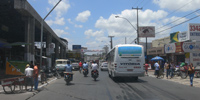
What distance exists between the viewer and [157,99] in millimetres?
9047

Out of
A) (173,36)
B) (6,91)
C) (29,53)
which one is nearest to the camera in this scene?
(6,91)

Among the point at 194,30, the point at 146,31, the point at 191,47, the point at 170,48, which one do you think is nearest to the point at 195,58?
the point at 191,47

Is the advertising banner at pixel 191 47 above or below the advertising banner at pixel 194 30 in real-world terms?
below

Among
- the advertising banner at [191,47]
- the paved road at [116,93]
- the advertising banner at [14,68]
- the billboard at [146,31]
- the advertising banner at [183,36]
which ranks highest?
the billboard at [146,31]

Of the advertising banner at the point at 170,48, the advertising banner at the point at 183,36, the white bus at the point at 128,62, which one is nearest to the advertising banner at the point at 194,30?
the advertising banner at the point at 183,36

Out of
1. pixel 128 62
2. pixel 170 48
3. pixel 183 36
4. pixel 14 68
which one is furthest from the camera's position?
pixel 183 36

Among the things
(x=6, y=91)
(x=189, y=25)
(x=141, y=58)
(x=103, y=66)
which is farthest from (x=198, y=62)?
(x=6, y=91)

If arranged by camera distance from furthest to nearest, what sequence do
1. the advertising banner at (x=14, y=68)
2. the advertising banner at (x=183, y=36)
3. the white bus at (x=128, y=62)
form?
the advertising banner at (x=183, y=36) < the white bus at (x=128, y=62) < the advertising banner at (x=14, y=68)

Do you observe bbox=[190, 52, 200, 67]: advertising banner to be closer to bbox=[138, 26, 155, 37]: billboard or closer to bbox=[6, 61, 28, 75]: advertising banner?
bbox=[6, 61, 28, 75]: advertising banner

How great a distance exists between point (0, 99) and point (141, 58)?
11.0m

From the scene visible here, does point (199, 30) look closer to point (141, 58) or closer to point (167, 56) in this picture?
point (167, 56)

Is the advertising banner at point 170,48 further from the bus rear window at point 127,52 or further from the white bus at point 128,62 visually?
the bus rear window at point 127,52

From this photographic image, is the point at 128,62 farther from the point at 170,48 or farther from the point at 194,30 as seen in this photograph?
the point at 194,30

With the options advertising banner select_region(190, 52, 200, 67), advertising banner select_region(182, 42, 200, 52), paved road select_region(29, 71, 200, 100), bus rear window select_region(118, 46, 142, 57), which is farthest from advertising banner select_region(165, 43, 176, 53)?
paved road select_region(29, 71, 200, 100)
